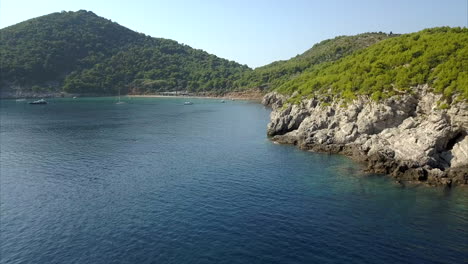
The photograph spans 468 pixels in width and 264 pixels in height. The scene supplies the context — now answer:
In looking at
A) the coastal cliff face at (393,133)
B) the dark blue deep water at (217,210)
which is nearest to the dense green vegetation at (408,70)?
the coastal cliff face at (393,133)

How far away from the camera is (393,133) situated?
62.5 meters

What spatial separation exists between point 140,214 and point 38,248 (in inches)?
454

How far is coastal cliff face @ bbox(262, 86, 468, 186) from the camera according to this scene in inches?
2093

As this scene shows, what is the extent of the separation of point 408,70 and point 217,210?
174ft

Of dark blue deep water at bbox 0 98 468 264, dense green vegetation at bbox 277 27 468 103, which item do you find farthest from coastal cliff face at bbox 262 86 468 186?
dark blue deep water at bbox 0 98 468 264

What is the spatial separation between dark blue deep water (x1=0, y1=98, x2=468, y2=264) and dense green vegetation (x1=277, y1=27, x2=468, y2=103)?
19997mm

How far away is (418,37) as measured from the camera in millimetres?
88000

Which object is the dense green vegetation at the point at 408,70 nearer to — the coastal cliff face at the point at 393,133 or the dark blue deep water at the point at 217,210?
the coastal cliff face at the point at 393,133

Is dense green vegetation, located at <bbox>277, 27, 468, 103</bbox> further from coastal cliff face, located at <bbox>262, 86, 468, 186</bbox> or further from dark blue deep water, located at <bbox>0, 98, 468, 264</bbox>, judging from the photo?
dark blue deep water, located at <bbox>0, 98, 468, 264</bbox>

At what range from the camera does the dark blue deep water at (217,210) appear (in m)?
33.3

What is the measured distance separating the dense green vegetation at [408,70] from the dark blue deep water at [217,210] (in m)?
20.0

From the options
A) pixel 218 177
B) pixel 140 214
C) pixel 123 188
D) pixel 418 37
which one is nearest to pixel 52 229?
pixel 140 214

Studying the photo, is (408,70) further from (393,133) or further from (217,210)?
(217,210)

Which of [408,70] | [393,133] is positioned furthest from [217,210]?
[408,70]
